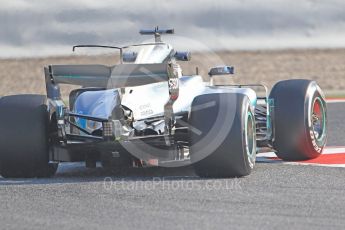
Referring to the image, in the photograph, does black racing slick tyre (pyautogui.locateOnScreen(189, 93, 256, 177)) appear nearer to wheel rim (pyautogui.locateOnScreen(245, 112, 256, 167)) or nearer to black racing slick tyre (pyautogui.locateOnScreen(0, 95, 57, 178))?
wheel rim (pyautogui.locateOnScreen(245, 112, 256, 167))

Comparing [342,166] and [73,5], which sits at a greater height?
[73,5]

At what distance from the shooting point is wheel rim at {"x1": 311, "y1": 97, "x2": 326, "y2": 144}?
9977mm

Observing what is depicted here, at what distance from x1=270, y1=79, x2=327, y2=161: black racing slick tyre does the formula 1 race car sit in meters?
0.34

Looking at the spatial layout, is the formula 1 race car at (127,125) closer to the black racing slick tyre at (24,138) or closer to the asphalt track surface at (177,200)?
the black racing slick tyre at (24,138)

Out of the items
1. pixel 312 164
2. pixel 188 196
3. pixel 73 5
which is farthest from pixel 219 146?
pixel 73 5

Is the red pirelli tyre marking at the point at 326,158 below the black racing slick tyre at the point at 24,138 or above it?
below

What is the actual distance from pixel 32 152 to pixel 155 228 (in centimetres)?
257

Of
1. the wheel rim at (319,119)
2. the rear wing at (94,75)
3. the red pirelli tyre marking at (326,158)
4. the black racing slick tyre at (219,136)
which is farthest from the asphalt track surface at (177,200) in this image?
the wheel rim at (319,119)

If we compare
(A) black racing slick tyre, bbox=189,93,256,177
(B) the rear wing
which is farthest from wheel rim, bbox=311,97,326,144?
(B) the rear wing

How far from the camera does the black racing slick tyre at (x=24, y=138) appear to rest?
854 cm

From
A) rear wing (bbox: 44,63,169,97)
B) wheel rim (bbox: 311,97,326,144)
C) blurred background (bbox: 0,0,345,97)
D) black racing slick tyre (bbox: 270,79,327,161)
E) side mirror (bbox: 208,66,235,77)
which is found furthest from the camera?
blurred background (bbox: 0,0,345,97)

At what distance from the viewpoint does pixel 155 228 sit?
6285 mm

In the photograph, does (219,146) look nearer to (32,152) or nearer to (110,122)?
(110,122)

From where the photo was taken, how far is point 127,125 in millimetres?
8633
